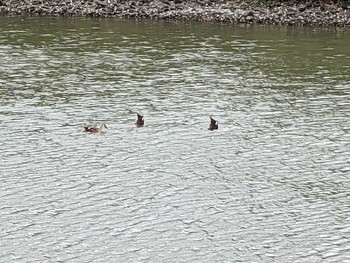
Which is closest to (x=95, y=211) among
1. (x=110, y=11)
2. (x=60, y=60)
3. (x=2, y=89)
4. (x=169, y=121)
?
(x=169, y=121)

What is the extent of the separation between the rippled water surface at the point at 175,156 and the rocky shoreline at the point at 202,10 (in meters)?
5.77

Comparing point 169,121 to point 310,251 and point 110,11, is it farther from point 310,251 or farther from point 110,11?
point 110,11

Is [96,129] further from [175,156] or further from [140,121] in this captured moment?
[175,156]

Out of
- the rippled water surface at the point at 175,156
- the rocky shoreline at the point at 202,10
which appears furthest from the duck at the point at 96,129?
the rocky shoreline at the point at 202,10

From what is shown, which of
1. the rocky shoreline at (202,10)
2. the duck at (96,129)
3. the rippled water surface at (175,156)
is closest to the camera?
the rippled water surface at (175,156)

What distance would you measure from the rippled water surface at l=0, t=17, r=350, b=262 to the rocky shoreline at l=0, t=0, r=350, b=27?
18.9 feet

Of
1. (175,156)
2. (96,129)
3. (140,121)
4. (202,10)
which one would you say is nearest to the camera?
(175,156)

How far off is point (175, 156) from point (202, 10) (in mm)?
17039

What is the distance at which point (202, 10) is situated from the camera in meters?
27.5

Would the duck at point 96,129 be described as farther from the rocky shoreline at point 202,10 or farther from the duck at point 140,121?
the rocky shoreline at point 202,10

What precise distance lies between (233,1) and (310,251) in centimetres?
2190

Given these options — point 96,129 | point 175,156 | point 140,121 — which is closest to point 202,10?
point 140,121

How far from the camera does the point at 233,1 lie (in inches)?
1141

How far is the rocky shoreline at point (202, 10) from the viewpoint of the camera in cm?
2623
